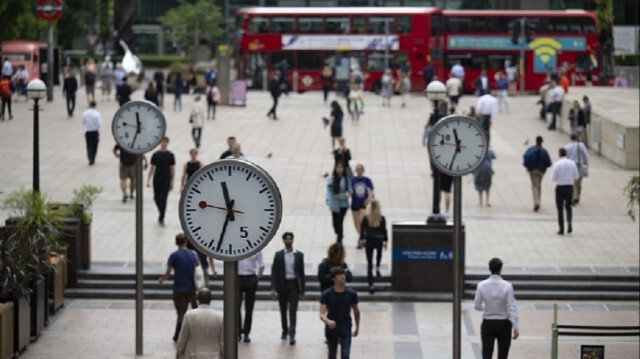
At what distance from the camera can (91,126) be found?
33219 millimetres

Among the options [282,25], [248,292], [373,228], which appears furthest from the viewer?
[282,25]

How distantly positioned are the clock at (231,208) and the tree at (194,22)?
81702 mm

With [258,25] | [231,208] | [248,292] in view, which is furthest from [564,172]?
[258,25]

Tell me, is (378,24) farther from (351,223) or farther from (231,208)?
(231,208)

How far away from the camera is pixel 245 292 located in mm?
18797

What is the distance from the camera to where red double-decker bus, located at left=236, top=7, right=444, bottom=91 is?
2499 inches

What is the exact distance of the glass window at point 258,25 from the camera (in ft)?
211

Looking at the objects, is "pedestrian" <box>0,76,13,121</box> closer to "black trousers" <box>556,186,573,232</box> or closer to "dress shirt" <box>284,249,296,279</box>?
"black trousers" <box>556,186,573,232</box>

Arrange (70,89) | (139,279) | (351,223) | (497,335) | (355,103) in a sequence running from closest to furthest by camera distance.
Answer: (497,335) < (139,279) < (351,223) < (70,89) < (355,103)

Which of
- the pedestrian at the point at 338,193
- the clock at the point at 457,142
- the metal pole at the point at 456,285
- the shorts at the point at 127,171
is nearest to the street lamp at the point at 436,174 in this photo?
the pedestrian at the point at 338,193

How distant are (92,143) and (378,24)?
3139cm

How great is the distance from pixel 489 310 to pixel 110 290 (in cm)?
791

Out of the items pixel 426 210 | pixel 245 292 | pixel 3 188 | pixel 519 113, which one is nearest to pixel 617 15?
pixel 519 113

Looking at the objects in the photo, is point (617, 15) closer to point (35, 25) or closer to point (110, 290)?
point (35, 25)
